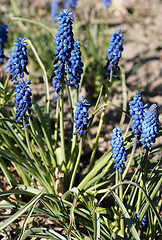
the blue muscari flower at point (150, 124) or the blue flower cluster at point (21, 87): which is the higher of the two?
the blue flower cluster at point (21, 87)

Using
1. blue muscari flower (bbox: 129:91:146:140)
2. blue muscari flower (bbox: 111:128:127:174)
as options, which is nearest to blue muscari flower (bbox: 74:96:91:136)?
blue muscari flower (bbox: 111:128:127:174)

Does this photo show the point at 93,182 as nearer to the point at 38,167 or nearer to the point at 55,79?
the point at 38,167

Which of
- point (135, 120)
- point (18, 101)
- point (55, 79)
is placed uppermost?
point (55, 79)

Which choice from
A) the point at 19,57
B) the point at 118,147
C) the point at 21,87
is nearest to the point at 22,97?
the point at 21,87

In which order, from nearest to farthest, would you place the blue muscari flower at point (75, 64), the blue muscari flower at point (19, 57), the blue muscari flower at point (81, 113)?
the blue muscari flower at point (81, 113) → the blue muscari flower at point (19, 57) → the blue muscari flower at point (75, 64)

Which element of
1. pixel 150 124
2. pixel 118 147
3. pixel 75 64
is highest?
pixel 75 64

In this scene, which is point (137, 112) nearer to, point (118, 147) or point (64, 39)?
point (118, 147)

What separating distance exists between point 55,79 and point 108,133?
2232 mm

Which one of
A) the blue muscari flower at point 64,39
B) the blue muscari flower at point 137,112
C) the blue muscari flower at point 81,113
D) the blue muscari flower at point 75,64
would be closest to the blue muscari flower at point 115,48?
the blue muscari flower at point 75,64

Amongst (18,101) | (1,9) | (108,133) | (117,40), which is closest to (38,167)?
(18,101)

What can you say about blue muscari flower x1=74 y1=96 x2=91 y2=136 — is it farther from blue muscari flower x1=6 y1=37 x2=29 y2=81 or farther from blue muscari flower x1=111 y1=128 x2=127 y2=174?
blue muscari flower x1=6 y1=37 x2=29 y2=81

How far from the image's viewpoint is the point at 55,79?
10.6 feet

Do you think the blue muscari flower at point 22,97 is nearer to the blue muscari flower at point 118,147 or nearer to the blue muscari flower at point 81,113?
the blue muscari flower at point 81,113

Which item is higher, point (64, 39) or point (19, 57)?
point (64, 39)
